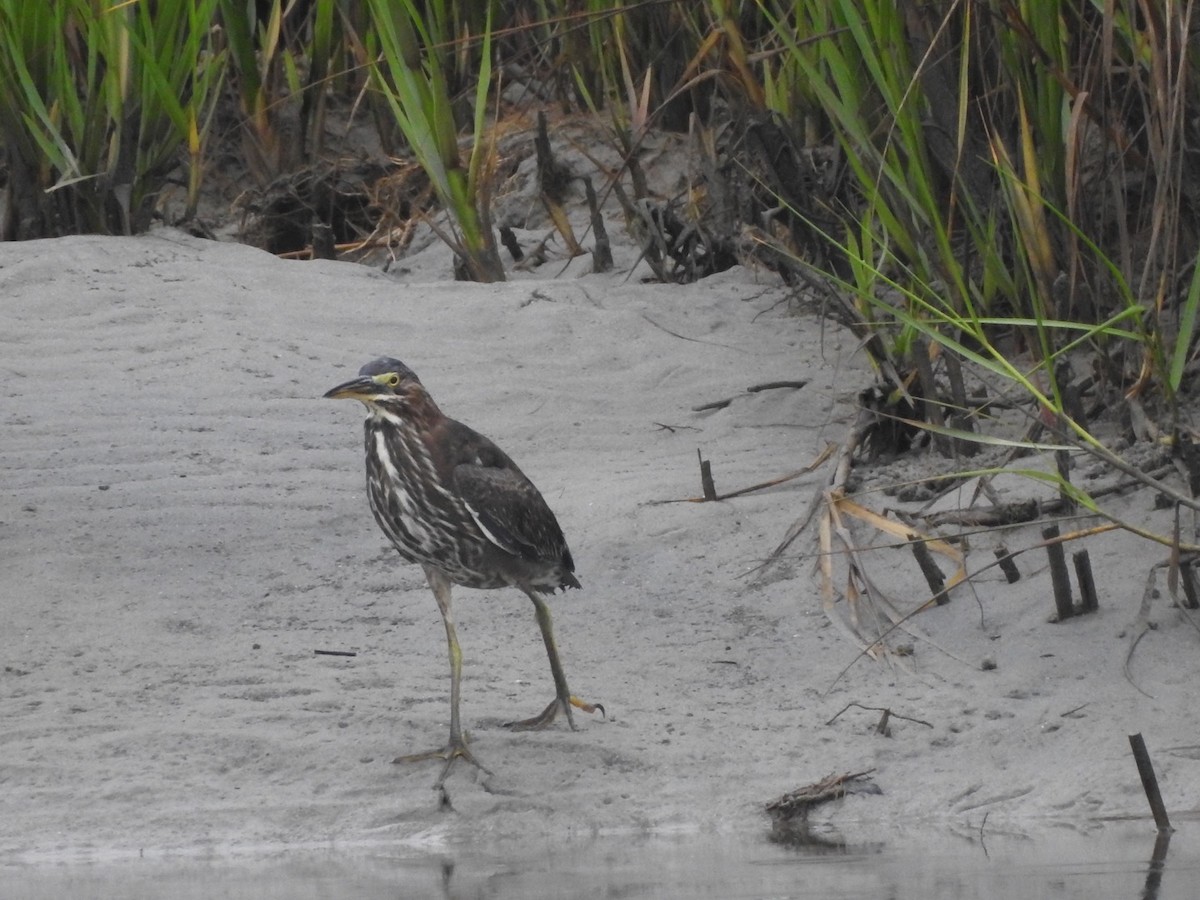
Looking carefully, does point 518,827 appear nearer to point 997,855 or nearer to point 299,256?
point 997,855

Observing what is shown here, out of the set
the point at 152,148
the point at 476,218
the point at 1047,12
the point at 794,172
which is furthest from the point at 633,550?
the point at 152,148

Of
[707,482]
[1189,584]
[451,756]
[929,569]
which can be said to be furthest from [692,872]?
[707,482]

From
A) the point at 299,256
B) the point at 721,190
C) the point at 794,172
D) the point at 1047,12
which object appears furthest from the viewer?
the point at 299,256

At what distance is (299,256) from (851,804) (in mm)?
5492

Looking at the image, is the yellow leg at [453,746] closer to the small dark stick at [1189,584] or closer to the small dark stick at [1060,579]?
the small dark stick at [1060,579]

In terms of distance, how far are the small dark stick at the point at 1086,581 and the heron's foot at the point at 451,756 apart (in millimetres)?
1669

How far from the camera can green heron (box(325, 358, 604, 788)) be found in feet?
16.4

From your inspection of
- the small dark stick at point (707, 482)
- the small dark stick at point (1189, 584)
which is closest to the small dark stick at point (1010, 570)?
the small dark stick at point (1189, 584)

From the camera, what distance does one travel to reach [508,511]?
5.09m

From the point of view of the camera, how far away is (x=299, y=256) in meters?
9.40

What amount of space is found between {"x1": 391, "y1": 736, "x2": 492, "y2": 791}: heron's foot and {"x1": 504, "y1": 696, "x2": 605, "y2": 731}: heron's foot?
1.02 feet

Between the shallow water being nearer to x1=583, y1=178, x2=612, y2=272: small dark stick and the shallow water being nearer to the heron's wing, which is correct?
the heron's wing

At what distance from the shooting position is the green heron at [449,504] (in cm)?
500

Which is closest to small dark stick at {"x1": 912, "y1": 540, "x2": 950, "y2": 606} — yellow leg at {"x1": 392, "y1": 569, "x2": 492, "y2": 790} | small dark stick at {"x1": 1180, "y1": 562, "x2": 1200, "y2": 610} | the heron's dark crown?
small dark stick at {"x1": 1180, "y1": 562, "x2": 1200, "y2": 610}
